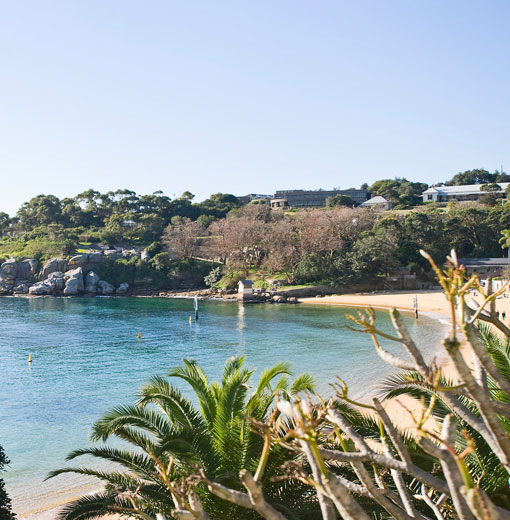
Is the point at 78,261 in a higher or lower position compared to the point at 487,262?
higher

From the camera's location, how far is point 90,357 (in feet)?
104

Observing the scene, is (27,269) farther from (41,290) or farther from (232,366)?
(232,366)

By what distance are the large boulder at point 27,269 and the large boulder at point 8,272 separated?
19.8 inches

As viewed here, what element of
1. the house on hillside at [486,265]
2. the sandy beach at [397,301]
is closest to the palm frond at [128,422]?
the sandy beach at [397,301]

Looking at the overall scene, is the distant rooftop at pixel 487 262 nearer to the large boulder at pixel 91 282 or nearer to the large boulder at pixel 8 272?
the large boulder at pixel 91 282

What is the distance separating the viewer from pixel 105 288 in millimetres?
68125

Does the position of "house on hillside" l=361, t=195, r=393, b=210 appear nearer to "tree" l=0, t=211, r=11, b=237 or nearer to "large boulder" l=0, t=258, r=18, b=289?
"large boulder" l=0, t=258, r=18, b=289

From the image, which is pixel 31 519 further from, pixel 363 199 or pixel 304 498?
pixel 363 199

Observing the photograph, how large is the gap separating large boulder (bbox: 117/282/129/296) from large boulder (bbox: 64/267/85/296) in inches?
171

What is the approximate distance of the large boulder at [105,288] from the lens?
6781 cm

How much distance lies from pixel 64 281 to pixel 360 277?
35940 millimetres

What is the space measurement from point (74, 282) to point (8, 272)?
1082 cm

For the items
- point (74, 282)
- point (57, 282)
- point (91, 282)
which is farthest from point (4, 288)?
point (91, 282)

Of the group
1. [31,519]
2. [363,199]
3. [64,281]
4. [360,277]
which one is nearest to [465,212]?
[360,277]
